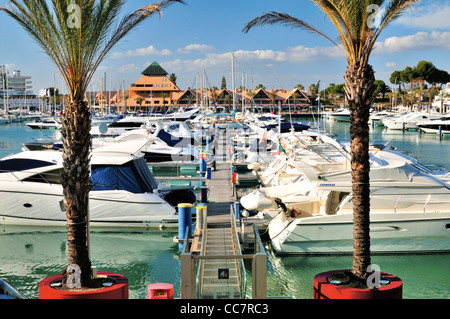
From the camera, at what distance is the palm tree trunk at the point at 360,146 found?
7977mm

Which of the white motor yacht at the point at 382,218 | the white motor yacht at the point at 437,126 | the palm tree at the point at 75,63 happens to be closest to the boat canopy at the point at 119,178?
the white motor yacht at the point at 382,218

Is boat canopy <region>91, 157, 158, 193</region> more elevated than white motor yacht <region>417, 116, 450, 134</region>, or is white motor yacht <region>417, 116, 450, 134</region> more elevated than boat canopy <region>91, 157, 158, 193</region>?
white motor yacht <region>417, 116, 450, 134</region>

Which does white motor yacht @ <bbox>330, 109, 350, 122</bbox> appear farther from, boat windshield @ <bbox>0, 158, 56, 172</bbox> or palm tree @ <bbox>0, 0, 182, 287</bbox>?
palm tree @ <bbox>0, 0, 182, 287</bbox>

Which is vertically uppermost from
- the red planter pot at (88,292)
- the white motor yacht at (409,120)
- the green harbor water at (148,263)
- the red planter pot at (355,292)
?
the white motor yacht at (409,120)

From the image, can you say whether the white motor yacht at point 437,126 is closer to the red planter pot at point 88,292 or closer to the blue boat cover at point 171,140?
the blue boat cover at point 171,140

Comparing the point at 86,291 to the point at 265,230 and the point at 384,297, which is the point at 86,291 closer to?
the point at 384,297

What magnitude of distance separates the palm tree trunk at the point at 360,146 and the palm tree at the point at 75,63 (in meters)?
4.19

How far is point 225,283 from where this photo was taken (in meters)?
9.91

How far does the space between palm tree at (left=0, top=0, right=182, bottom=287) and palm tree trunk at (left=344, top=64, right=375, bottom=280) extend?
4.19 meters

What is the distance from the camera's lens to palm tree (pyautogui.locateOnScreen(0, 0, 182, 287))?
24.6ft

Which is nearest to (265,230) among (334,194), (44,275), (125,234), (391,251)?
(334,194)

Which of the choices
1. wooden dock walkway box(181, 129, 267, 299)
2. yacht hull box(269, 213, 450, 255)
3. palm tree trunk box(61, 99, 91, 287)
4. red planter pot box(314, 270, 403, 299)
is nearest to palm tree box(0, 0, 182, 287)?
palm tree trunk box(61, 99, 91, 287)

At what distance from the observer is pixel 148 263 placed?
14.4 metres

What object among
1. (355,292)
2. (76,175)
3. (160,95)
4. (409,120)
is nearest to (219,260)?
(355,292)
